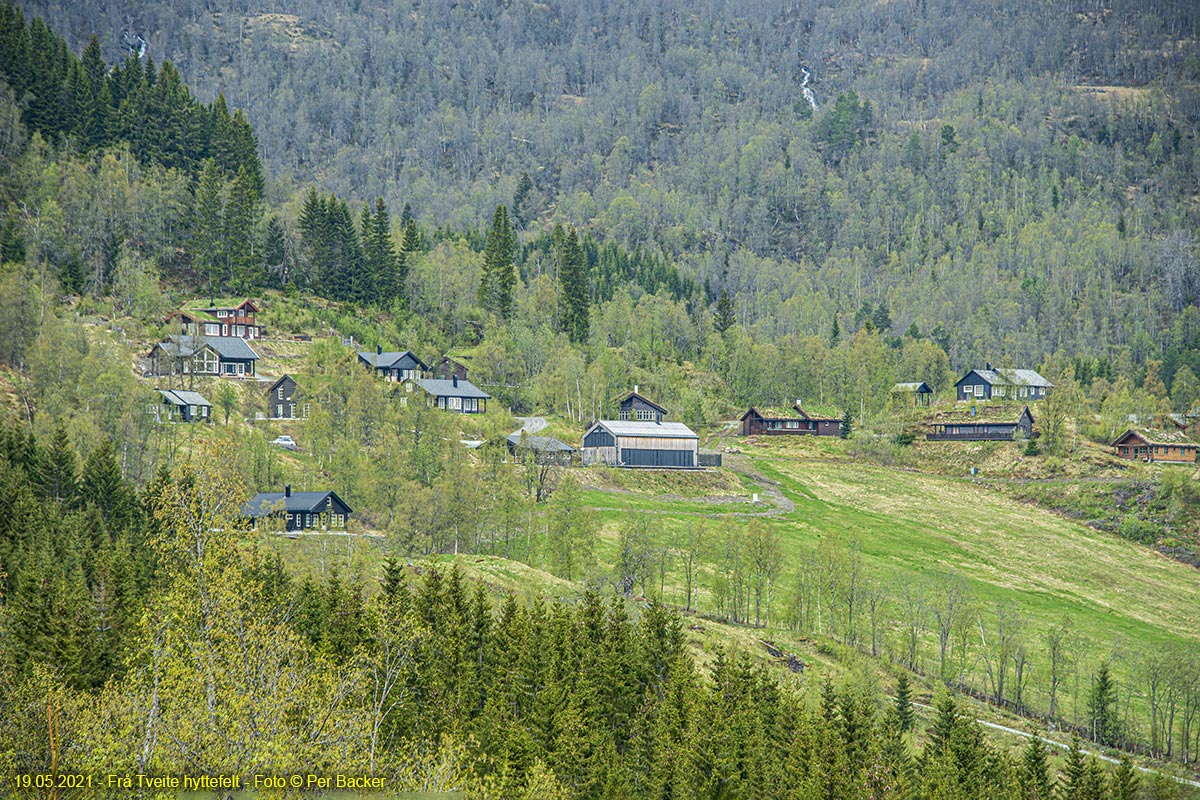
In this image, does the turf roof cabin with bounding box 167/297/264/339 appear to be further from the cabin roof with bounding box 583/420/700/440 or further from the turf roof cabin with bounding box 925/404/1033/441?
the turf roof cabin with bounding box 925/404/1033/441

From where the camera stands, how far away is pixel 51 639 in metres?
47.3

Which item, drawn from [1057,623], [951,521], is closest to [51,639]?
[1057,623]

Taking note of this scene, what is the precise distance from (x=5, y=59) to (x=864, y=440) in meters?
133

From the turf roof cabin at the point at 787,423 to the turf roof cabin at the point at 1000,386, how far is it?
28010 mm

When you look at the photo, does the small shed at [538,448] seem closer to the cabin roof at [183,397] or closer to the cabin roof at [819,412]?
the cabin roof at [183,397]

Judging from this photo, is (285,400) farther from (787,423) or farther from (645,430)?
(787,423)

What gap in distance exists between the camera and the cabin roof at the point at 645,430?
126 metres

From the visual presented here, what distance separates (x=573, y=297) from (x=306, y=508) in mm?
84203

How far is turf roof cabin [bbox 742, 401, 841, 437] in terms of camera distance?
155 metres

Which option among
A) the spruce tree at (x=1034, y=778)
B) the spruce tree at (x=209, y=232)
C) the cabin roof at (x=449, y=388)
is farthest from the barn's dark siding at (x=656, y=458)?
the spruce tree at (x=1034, y=778)

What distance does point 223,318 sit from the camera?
128 meters

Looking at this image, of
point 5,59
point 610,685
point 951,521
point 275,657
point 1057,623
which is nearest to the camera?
point 275,657

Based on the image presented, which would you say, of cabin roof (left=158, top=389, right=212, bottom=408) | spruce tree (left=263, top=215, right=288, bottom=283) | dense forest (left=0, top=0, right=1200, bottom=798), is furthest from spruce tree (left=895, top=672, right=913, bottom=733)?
spruce tree (left=263, top=215, right=288, bottom=283)

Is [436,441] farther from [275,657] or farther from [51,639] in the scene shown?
[275,657]
